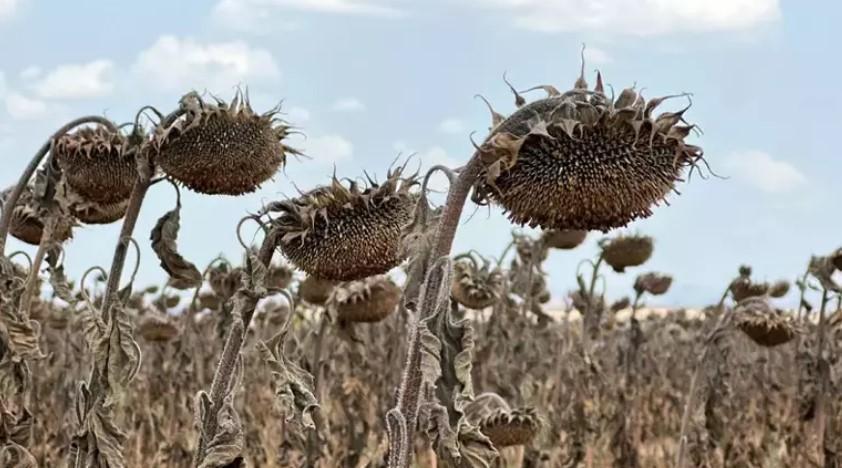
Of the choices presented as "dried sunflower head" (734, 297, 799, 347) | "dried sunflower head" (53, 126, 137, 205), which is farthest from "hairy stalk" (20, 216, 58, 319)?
"dried sunflower head" (734, 297, 799, 347)

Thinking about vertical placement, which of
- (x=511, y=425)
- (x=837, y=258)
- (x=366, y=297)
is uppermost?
(x=837, y=258)

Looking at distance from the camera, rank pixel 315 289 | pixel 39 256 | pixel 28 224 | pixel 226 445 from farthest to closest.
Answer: pixel 315 289 → pixel 28 224 → pixel 39 256 → pixel 226 445

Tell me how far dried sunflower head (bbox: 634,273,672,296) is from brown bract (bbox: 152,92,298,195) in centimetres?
708

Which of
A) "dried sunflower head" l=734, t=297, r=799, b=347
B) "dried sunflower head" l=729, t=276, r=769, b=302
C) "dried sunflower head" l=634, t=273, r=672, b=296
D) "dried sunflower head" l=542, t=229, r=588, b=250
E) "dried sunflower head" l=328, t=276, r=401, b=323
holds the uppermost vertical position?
"dried sunflower head" l=634, t=273, r=672, b=296

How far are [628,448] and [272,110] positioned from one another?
4.49m

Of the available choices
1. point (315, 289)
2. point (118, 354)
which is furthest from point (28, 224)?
point (315, 289)

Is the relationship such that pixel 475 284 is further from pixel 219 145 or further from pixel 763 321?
pixel 219 145

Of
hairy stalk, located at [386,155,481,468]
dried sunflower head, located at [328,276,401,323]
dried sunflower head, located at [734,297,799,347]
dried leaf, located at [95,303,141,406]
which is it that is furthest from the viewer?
dried sunflower head, located at [734,297,799,347]

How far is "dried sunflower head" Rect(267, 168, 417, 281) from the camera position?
115 inches

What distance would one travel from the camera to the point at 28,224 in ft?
14.1

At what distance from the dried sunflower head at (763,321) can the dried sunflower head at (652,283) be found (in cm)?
388

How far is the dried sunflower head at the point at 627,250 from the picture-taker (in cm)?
781

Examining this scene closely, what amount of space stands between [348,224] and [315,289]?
3.38 meters

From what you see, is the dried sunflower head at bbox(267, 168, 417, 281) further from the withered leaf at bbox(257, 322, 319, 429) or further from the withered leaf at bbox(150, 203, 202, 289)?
the withered leaf at bbox(150, 203, 202, 289)
